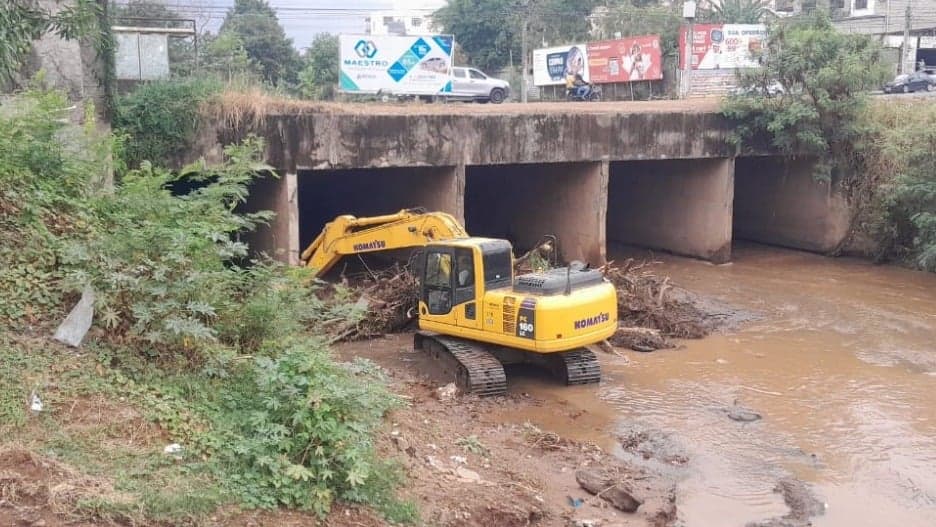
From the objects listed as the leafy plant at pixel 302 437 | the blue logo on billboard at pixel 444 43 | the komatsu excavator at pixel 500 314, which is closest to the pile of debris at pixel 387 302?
the komatsu excavator at pixel 500 314

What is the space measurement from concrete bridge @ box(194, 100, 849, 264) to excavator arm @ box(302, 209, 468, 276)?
172cm

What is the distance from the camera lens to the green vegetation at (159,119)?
15.7 m

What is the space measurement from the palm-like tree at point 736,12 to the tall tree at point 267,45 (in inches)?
941

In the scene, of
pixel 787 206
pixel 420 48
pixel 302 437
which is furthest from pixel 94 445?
pixel 420 48

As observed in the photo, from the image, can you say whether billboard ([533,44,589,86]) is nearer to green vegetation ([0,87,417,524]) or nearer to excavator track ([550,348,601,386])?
excavator track ([550,348,601,386])

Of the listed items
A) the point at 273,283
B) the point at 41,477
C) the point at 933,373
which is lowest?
the point at 933,373

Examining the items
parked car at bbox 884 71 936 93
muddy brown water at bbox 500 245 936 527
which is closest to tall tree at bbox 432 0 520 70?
parked car at bbox 884 71 936 93

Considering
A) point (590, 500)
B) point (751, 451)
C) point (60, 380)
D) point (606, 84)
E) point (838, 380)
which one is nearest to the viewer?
point (60, 380)

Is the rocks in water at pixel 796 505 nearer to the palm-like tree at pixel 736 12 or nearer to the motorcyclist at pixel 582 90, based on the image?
the motorcyclist at pixel 582 90

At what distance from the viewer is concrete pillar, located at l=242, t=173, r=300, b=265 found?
1641cm

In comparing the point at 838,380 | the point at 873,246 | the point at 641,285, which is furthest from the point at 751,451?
the point at 873,246

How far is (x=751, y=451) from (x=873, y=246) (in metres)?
13.7

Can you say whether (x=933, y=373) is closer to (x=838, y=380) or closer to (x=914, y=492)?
(x=838, y=380)

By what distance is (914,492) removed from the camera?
8836 mm
